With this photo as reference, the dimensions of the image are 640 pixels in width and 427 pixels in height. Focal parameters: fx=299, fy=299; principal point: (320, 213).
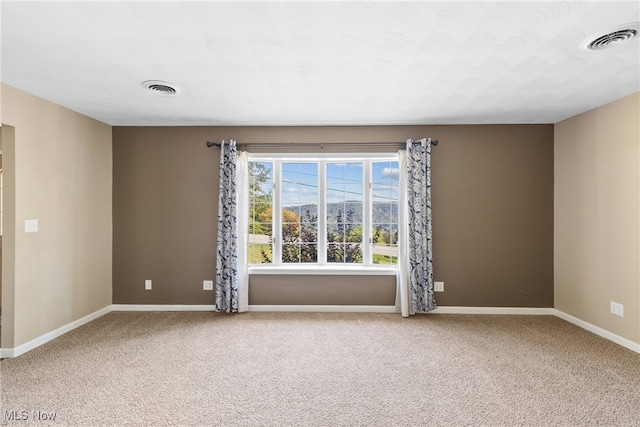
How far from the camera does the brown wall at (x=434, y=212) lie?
3787 mm

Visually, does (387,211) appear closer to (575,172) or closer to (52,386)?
(575,172)

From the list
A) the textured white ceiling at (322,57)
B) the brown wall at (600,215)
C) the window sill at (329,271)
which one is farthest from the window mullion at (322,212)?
the brown wall at (600,215)

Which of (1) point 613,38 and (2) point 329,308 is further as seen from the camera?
(2) point 329,308

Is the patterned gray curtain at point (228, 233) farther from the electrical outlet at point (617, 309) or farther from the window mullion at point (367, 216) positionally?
the electrical outlet at point (617, 309)

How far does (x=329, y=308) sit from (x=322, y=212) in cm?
126

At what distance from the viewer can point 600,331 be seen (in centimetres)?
316

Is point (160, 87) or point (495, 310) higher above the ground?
point (160, 87)

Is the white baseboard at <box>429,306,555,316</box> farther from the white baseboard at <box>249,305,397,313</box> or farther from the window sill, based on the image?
the window sill

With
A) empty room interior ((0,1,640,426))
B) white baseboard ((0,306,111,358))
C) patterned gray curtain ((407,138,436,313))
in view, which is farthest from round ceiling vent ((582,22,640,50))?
white baseboard ((0,306,111,358))

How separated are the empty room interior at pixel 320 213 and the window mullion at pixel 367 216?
30 millimetres

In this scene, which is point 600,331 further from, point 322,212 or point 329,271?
point 322,212

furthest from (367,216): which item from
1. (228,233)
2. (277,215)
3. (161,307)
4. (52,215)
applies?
(52,215)

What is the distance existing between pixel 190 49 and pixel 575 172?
164 inches

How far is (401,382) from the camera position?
2311 mm
